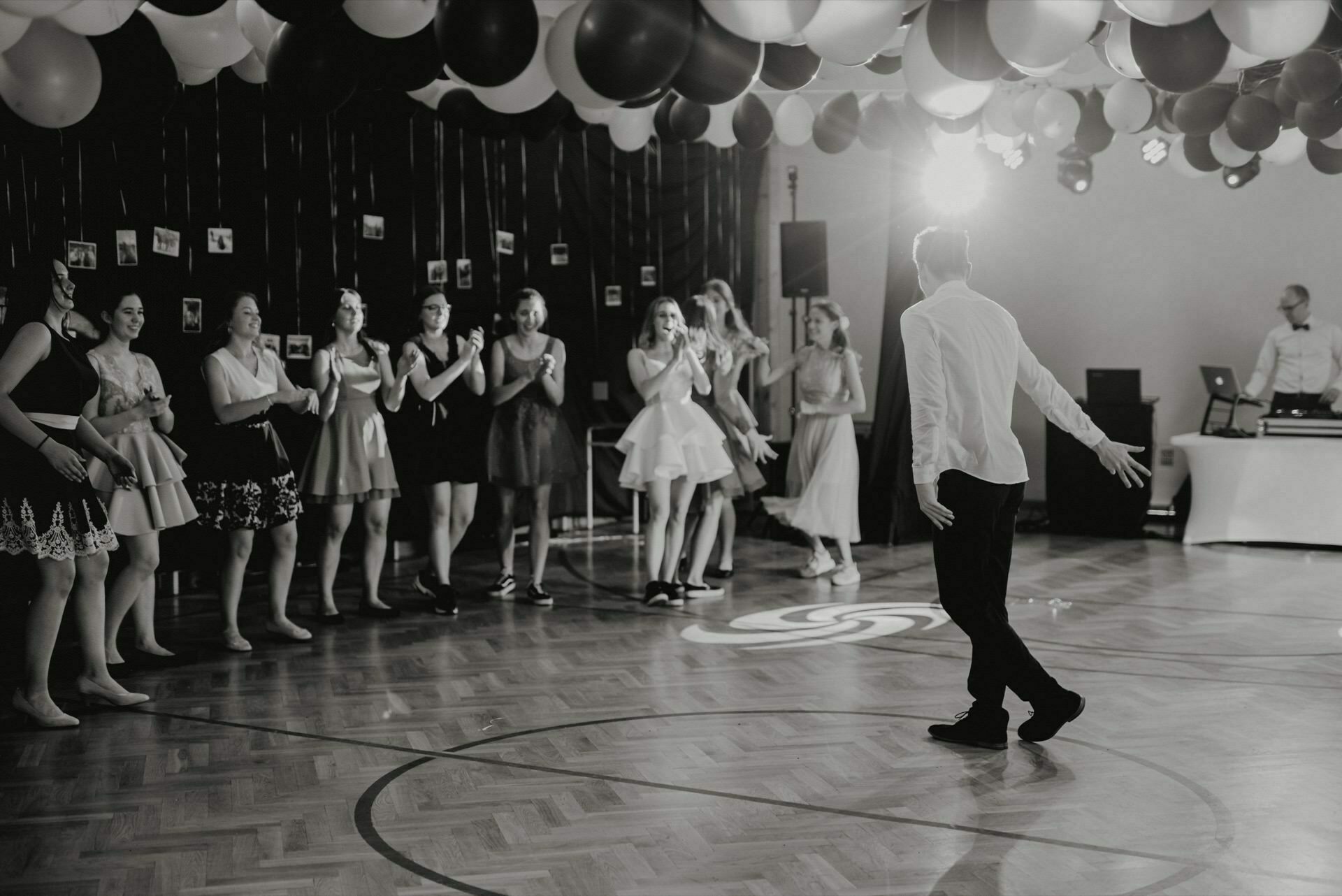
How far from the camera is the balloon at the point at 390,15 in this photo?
3506mm

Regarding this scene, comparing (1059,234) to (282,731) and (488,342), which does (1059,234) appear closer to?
(488,342)

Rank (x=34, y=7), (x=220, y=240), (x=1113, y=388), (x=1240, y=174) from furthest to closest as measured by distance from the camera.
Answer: (x=1113, y=388), (x=1240, y=174), (x=220, y=240), (x=34, y=7)

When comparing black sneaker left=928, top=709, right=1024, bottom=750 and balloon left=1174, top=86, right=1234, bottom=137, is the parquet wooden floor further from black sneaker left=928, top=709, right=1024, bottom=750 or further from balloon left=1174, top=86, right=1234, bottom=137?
balloon left=1174, top=86, right=1234, bottom=137

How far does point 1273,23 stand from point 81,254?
5.35 meters

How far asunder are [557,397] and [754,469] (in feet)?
4.45

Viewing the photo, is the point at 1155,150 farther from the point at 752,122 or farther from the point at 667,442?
the point at 667,442

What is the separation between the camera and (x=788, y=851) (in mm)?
2891

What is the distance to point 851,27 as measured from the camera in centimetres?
370

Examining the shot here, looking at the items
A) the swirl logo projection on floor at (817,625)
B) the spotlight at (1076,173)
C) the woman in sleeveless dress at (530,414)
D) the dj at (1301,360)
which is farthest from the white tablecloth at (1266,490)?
the woman in sleeveless dress at (530,414)

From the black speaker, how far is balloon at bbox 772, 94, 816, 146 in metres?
1.67

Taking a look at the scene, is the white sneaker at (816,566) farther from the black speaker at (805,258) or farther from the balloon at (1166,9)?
the balloon at (1166,9)

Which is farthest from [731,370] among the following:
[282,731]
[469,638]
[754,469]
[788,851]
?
[788,851]

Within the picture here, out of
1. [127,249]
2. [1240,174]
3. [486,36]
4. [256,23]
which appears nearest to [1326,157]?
[1240,174]

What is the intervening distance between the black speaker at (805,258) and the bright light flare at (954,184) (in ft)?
2.76
